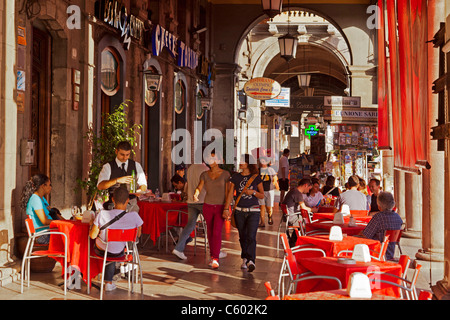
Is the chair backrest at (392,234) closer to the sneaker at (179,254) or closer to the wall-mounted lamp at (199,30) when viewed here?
the sneaker at (179,254)

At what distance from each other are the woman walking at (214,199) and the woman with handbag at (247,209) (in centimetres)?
13

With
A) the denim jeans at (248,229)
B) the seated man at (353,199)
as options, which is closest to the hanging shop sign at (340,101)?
the seated man at (353,199)

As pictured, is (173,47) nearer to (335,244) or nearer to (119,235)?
(119,235)

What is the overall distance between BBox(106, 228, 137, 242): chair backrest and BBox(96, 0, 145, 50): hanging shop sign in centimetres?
581

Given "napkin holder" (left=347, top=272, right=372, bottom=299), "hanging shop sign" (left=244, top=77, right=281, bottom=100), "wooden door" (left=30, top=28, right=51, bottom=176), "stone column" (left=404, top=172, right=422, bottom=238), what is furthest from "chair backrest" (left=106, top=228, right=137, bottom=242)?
"hanging shop sign" (left=244, top=77, right=281, bottom=100)

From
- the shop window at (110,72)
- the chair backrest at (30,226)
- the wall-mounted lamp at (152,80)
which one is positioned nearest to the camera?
the chair backrest at (30,226)

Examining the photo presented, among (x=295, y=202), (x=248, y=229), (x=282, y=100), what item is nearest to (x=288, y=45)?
(x=282, y=100)

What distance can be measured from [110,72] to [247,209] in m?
5.12

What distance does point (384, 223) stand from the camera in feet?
24.9

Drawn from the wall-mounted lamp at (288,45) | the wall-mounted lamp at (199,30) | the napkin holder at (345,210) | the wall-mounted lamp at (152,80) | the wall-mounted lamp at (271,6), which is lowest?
the napkin holder at (345,210)

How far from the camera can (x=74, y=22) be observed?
1082 centimetres

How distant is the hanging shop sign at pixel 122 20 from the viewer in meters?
11.9

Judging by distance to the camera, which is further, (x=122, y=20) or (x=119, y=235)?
(x=122, y=20)
